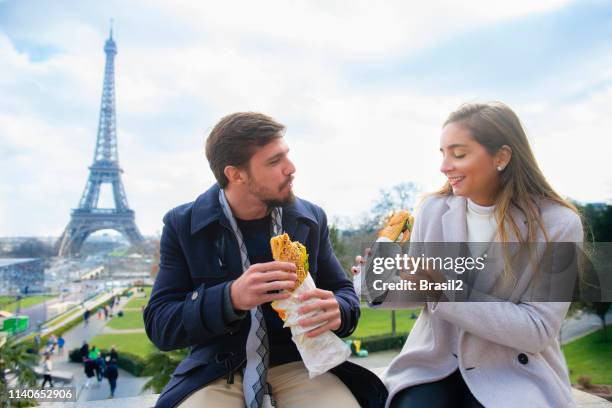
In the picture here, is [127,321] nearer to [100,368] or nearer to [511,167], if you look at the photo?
[100,368]

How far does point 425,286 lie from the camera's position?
6.88 feet

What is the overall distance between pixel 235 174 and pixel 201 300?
0.64 meters

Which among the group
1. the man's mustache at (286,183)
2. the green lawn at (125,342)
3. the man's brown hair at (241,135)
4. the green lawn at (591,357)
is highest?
the man's brown hair at (241,135)

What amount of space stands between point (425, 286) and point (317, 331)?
493mm

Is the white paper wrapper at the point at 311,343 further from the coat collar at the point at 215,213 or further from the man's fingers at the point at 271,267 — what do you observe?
the coat collar at the point at 215,213

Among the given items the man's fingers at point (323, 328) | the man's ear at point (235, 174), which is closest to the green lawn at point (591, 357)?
the man's fingers at point (323, 328)

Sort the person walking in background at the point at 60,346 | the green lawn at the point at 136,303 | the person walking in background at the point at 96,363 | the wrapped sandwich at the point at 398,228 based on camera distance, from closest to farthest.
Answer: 1. the wrapped sandwich at the point at 398,228
2. the person walking in background at the point at 96,363
3. the person walking in background at the point at 60,346
4. the green lawn at the point at 136,303

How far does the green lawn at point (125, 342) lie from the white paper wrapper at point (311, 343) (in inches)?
806

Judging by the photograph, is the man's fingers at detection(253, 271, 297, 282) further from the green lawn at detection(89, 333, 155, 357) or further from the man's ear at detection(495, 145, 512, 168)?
the green lawn at detection(89, 333, 155, 357)

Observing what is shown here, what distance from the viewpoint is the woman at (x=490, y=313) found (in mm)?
2037

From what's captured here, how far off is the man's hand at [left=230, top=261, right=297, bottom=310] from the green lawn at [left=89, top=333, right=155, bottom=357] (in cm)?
2062

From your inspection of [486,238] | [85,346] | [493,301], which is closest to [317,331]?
[493,301]

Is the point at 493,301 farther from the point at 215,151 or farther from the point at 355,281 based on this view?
the point at 215,151

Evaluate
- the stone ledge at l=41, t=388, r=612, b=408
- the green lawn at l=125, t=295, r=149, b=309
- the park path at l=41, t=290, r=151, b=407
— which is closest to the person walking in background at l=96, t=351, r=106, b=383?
the park path at l=41, t=290, r=151, b=407
